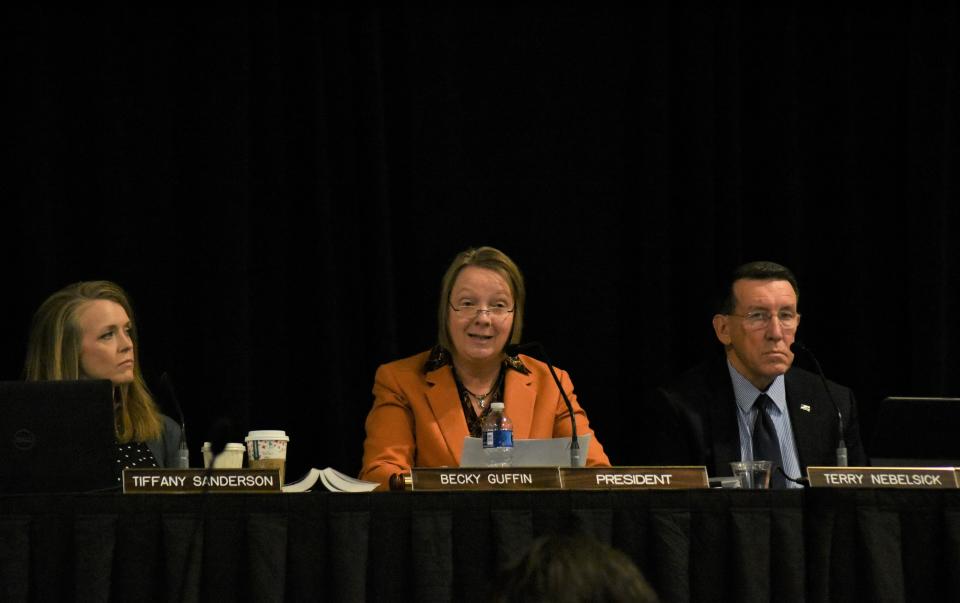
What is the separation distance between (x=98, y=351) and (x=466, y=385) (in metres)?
1.07

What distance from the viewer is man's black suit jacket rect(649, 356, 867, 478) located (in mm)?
3787

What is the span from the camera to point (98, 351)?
11.8 ft

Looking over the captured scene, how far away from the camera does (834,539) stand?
2.65 meters

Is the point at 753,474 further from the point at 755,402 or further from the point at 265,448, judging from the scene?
the point at 265,448

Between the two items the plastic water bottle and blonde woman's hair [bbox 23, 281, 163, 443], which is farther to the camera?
blonde woman's hair [bbox 23, 281, 163, 443]

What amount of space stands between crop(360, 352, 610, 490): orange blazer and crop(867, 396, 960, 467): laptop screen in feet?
2.76

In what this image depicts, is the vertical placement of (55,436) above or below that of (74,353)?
below

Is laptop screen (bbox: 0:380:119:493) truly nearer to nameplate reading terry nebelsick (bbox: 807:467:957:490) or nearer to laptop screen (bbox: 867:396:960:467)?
nameplate reading terry nebelsick (bbox: 807:467:957:490)

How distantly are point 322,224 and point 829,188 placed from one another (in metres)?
1.88

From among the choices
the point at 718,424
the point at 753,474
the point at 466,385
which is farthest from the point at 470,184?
the point at 753,474

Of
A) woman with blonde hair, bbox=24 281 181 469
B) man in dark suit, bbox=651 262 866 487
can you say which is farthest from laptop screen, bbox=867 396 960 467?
woman with blonde hair, bbox=24 281 181 469

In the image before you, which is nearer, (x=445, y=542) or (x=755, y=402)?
(x=445, y=542)

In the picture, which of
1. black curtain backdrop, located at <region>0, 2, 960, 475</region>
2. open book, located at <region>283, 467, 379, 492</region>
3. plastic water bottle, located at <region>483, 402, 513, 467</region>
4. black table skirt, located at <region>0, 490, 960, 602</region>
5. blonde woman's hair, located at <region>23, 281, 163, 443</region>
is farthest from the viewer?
black curtain backdrop, located at <region>0, 2, 960, 475</region>

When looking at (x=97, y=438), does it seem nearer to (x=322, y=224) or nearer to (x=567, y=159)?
(x=322, y=224)
